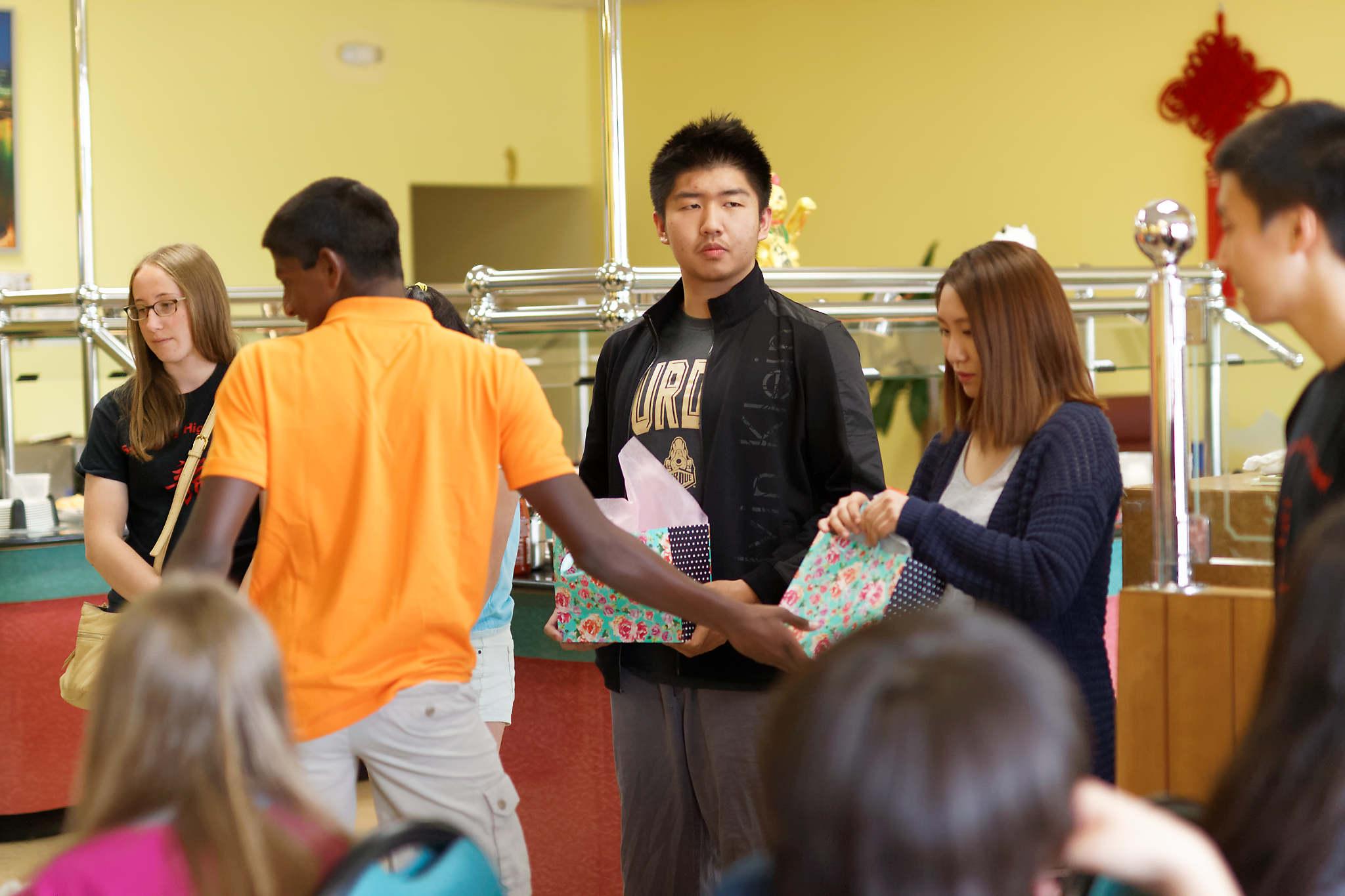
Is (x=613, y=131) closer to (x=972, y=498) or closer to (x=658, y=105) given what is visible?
(x=972, y=498)

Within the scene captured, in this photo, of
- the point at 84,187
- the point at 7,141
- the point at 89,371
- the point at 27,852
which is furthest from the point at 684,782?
the point at 7,141

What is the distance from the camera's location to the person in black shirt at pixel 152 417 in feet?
8.63

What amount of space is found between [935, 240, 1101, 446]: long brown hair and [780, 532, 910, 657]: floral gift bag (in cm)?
27

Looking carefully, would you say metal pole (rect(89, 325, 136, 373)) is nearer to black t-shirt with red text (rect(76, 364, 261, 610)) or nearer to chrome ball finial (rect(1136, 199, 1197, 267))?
black t-shirt with red text (rect(76, 364, 261, 610))

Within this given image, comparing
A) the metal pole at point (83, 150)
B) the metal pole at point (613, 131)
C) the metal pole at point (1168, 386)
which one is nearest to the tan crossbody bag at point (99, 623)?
the metal pole at point (613, 131)

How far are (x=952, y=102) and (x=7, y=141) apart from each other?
5396mm

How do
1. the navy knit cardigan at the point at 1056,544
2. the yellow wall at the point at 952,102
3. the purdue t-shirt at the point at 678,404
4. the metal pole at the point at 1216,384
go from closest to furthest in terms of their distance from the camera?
the navy knit cardigan at the point at 1056,544, the purdue t-shirt at the point at 678,404, the metal pole at the point at 1216,384, the yellow wall at the point at 952,102

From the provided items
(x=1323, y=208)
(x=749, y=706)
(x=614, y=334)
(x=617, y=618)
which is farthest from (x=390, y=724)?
(x=1323, y=208)

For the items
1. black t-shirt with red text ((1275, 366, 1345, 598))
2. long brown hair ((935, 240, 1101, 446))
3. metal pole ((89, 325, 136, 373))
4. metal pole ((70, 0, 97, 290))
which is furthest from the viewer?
metal pole ((70, 0, 97, 290))

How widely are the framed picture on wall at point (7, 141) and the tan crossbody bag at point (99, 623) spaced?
565 cm

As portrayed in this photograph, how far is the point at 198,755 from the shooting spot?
1.09 metres

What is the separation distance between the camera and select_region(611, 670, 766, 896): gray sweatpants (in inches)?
87.4

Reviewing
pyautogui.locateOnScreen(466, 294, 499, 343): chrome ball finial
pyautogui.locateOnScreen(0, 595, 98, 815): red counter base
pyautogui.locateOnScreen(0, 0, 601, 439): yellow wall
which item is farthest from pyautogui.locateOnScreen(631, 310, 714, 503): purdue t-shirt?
pyautogui.locateOnScreen(0, 0, 601, 439): yellow wall

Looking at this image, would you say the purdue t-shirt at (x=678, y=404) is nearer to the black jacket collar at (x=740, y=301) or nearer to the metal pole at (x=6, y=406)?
the black jacket collar at (x=740, y=301)
